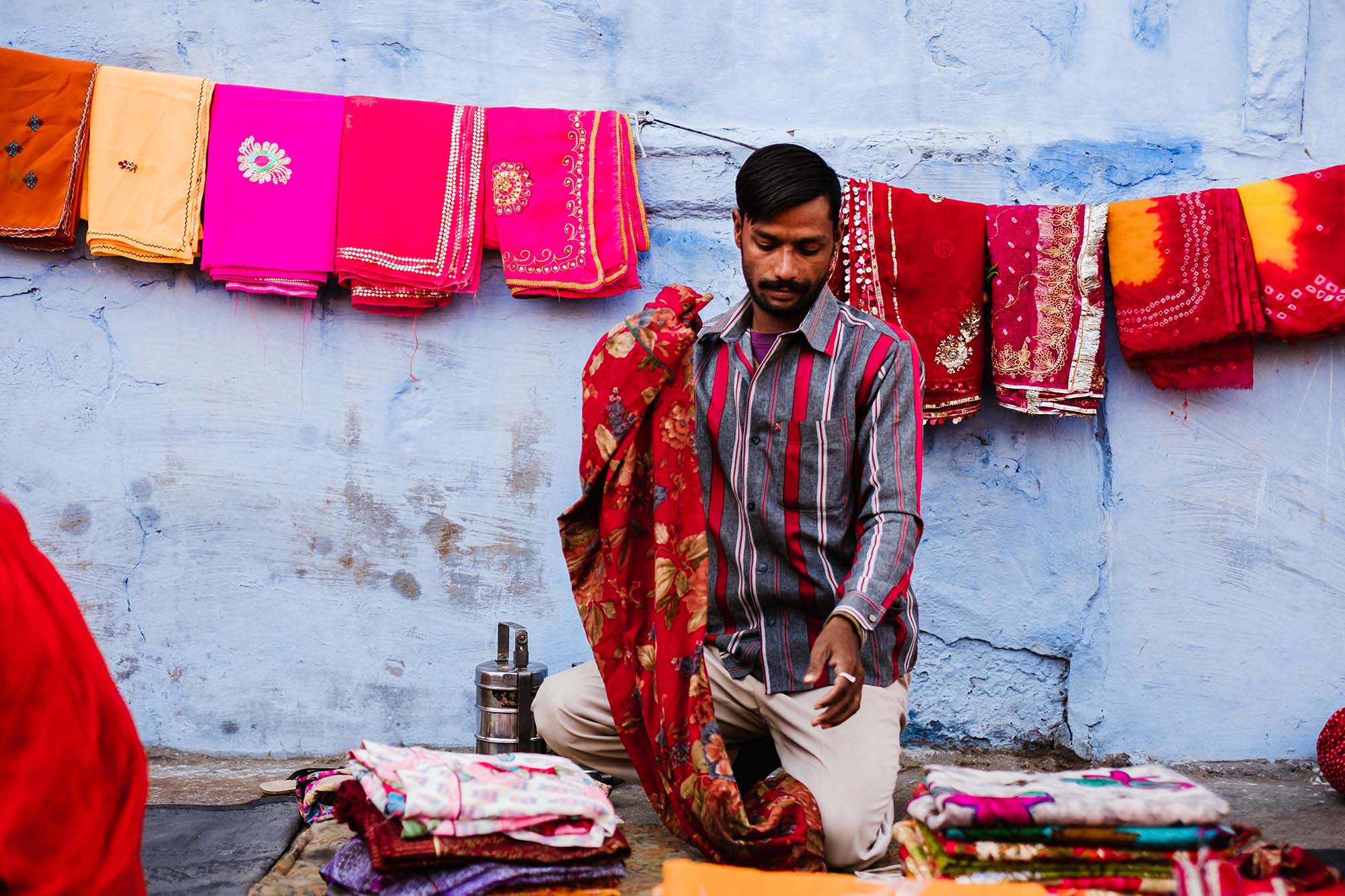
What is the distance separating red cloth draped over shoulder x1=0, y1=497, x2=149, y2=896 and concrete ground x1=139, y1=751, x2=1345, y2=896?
0.73 m

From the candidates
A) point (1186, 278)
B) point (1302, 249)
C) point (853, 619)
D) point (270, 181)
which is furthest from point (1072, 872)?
point (270, 181)

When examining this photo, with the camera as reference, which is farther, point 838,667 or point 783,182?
point 783,182

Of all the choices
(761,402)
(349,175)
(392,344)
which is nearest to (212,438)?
(392,344)

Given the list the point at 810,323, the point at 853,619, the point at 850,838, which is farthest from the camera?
the point at 810,323

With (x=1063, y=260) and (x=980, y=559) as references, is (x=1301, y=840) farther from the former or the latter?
(x=1063, y=260)

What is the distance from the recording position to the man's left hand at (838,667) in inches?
77.8

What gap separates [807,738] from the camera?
7.97ft

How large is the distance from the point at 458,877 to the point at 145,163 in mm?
2188

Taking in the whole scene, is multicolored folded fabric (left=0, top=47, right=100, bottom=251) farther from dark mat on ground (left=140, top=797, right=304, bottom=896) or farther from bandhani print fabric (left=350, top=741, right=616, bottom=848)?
bandhani print fabric (left=350, top=741, right=616, bottom=848)

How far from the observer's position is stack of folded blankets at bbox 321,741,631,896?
1915 millimetres

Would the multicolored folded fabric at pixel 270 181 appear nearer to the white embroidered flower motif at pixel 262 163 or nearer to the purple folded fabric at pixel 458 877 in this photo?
the white embroidered flower motif at pixel 262 163

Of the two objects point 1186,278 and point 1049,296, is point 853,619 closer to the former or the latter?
point 1049,296

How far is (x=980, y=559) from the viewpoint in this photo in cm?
334

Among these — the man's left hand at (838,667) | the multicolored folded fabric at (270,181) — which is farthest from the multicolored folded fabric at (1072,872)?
the multicolored folded fabric at (270,181)
